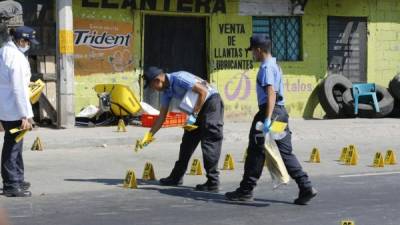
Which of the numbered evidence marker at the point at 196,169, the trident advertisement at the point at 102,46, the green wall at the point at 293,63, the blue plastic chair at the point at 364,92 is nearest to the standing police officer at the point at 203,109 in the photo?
the numbered evidence marker at the point at 196,169

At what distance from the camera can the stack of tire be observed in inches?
756

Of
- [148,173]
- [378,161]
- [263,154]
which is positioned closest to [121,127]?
[148,173]

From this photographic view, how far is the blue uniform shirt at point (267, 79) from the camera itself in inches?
316

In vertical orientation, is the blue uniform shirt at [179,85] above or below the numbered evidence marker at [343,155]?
above

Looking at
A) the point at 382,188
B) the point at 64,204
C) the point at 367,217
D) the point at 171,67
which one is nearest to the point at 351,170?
the point at 382,188

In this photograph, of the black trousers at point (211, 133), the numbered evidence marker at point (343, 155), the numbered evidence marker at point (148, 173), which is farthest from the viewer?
the numbered evidence marker at point (343, 155)

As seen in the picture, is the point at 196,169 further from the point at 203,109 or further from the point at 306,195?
the point at 306,195

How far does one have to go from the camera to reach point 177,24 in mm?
17953

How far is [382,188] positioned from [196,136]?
2.41m

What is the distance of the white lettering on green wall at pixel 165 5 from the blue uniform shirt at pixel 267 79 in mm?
9249

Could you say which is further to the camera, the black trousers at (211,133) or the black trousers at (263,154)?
the black trousers at (211,133)

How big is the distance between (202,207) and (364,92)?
12.4 meters

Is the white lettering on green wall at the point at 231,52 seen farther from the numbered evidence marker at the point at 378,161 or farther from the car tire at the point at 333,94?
the numbered evidence marker at the point at 378,161

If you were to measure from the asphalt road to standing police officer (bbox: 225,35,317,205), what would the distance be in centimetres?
28
